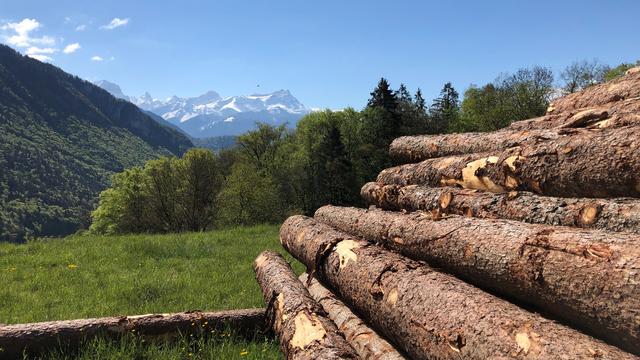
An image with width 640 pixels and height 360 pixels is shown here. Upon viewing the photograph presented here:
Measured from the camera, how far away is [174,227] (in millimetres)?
55750

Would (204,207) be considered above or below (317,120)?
below

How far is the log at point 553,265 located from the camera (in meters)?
3.25

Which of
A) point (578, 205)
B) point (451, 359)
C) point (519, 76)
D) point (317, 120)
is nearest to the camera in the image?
point (451, 359)

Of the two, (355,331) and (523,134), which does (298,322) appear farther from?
(523,134)

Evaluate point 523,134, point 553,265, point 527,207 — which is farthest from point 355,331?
point 523,134

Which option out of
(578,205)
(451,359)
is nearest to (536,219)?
(578,205)

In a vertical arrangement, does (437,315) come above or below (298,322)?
above

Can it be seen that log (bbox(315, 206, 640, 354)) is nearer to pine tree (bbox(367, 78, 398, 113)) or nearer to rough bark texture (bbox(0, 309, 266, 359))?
rough bark texture (bbox(0, 309, 266, 359))

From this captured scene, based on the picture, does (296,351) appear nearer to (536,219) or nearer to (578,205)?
(536,219)

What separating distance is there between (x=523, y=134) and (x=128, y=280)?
8479 millimetres

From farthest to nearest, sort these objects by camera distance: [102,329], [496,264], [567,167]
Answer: [102,329], [567,167], [496,264]

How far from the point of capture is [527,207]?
215 inches

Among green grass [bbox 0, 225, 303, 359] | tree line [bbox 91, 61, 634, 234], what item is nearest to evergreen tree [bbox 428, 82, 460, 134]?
tree line [bbox 91, 61, 634, 234]

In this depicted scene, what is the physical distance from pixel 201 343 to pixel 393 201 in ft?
14.1
